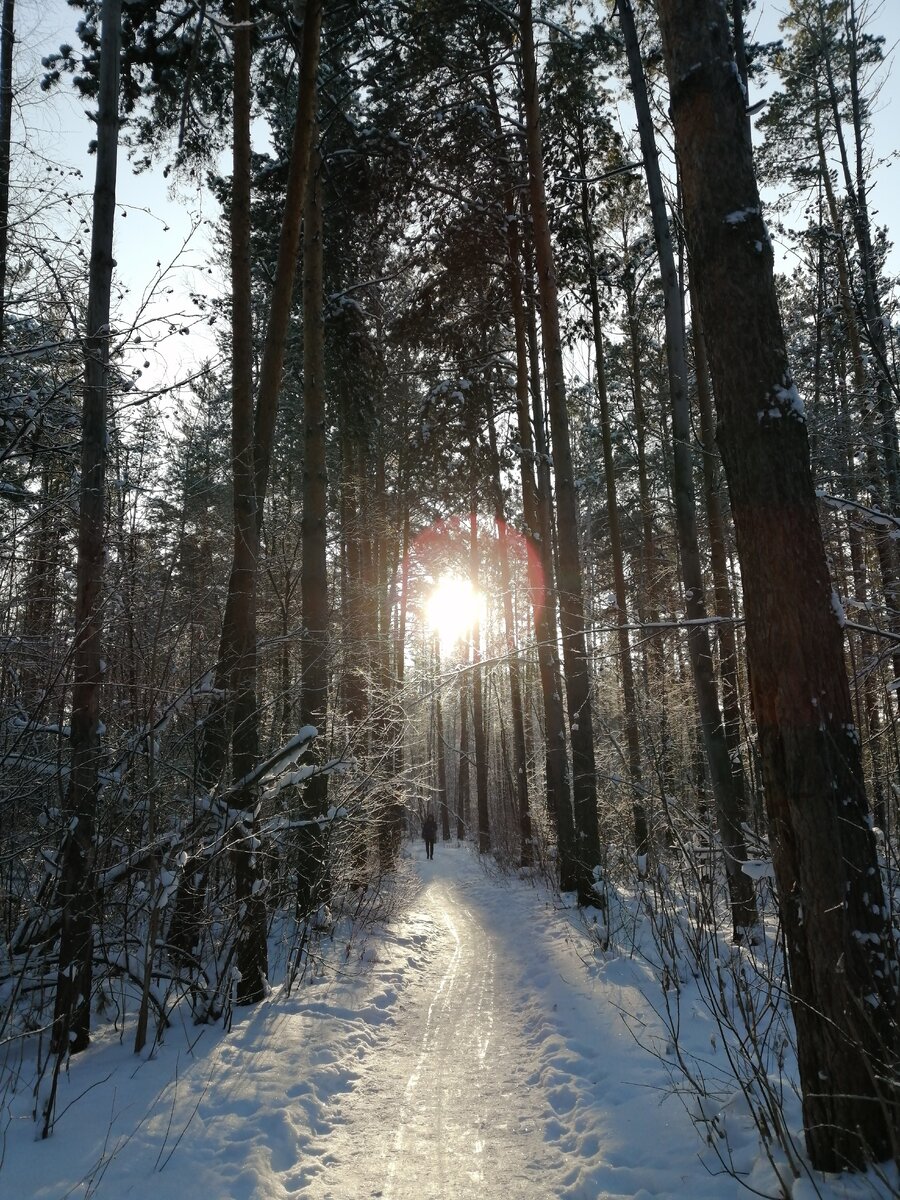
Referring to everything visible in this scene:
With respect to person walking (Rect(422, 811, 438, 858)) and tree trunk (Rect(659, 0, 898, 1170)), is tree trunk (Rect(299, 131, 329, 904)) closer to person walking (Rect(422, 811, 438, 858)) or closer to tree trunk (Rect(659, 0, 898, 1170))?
tree trunk (Rect(659, 0, 898, 1170))

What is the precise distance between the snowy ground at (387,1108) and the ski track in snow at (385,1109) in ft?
0.04

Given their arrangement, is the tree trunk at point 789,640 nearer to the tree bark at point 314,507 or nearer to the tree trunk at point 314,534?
the tree trunk at point 314,534

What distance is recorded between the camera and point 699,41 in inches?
135

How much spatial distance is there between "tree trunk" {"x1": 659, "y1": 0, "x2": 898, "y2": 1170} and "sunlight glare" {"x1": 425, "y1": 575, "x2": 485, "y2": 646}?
62.8 feet

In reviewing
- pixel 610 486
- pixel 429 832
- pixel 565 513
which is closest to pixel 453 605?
pixel 429 832

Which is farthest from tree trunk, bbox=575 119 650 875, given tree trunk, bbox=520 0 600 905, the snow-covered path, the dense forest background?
the snow-covered path

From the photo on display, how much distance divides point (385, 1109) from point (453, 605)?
20.7 m

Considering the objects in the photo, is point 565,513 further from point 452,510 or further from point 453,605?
point 453,605

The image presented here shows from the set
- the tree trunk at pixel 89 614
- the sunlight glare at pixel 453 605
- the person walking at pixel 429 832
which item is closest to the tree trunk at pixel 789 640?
the tree trunk at pixel 89 614

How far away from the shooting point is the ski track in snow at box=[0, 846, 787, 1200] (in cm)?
352

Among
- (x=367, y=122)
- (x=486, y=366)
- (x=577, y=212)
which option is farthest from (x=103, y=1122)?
(x=577, y=212)

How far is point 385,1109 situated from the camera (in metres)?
4.58

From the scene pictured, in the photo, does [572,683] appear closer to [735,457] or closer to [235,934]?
[235,934]

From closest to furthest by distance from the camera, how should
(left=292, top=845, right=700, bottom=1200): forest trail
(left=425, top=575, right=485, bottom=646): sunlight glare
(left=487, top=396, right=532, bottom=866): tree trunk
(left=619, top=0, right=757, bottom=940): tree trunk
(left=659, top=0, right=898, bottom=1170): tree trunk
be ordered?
1. (left=659, top=0, right=898, bottom=1170): tree trunk
2. (left=292, top=845, right=700, bottom=1200): forest trail
3. (left=619, top=0, right=757, bottom=940): tree trunk
4. (left=487, top=396, right=532, bottom=866): tree trunk
5. (left=425, top=575, right=485, bottom=646): sunlight glare
